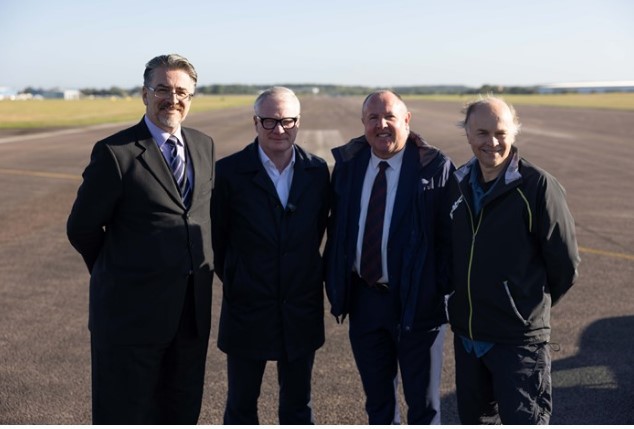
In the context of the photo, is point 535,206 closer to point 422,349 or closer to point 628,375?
point 422,349

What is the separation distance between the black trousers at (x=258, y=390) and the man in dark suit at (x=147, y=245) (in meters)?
0.35

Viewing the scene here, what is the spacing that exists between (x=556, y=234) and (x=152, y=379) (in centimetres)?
218

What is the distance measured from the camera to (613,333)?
5777mm

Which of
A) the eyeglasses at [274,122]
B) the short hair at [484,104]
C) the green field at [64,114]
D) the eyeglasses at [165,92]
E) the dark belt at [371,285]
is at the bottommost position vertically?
the green field at [64,114]

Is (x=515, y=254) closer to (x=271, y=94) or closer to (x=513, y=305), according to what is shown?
(x=513, y=305)

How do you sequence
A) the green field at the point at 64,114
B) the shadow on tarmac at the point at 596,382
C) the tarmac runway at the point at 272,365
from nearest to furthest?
1. the shadow on tarmac at the point at 596,382
2. the tarmac runway at the point at 272,365
3. the green field at the point at 64,114

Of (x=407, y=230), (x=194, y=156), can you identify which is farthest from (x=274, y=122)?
(x=407, y=230)

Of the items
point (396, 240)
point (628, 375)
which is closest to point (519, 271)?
point (396, 240)

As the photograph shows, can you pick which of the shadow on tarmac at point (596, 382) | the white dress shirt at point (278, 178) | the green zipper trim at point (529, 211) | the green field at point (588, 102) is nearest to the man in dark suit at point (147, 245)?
the white dress shirt at point (278, 178)

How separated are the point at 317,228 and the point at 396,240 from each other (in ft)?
1.55

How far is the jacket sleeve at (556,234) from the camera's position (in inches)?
114

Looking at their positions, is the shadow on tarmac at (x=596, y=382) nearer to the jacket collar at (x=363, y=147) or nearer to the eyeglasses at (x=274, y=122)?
the jacket collar at (x=363, y=147)

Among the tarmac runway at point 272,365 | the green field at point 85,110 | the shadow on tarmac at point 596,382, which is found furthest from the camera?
the green field at point 85,110

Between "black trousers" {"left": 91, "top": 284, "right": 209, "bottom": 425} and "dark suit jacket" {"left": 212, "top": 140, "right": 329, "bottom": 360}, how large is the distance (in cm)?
28
